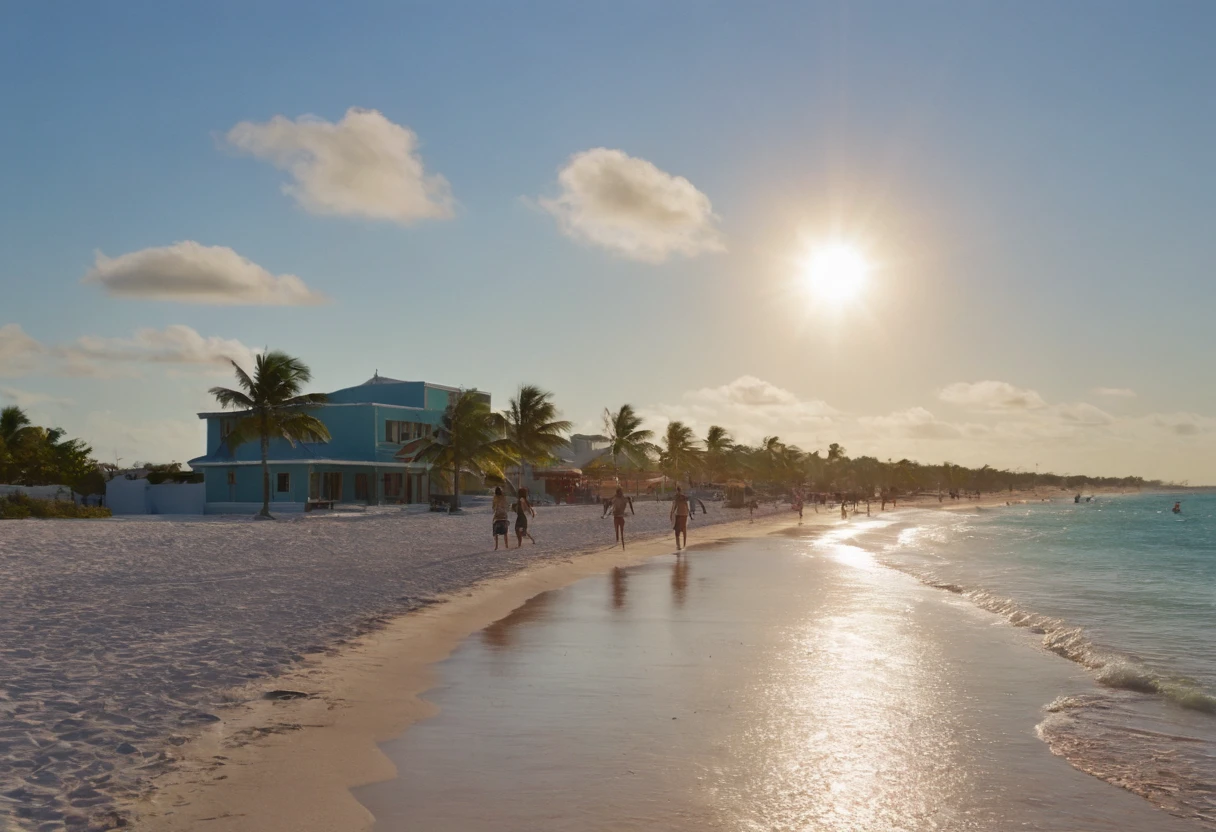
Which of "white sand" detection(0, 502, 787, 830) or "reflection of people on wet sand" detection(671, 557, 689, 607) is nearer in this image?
"white sand" detection(0, 502, 787, 830)

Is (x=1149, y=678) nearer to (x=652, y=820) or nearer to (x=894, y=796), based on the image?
(x=894, y=796)

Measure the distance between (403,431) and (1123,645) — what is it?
43.4m

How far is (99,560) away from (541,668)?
1388cm

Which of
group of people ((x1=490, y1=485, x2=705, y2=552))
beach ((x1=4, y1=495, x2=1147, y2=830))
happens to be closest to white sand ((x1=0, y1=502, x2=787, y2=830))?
beach ((x1=4, y1=495, x2=1147, y2=830))

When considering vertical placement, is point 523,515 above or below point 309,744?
above

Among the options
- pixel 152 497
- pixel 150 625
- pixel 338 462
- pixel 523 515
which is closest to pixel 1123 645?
pixel 150 625

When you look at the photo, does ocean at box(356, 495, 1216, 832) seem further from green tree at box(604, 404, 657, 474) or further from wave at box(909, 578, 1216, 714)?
green tree at box(604, 404, 657, 474)

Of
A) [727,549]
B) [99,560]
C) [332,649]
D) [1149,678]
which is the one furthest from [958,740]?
[727,549]

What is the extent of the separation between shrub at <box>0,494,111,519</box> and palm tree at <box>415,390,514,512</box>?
1476cm

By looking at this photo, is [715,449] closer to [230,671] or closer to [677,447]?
[677,447]

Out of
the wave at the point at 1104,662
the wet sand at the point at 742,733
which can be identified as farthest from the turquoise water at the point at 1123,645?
the wet sand at the point at 742,733

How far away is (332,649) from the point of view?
10.1m

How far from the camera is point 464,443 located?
45312mm

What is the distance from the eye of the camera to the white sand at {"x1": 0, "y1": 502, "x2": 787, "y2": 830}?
5.78 metres
